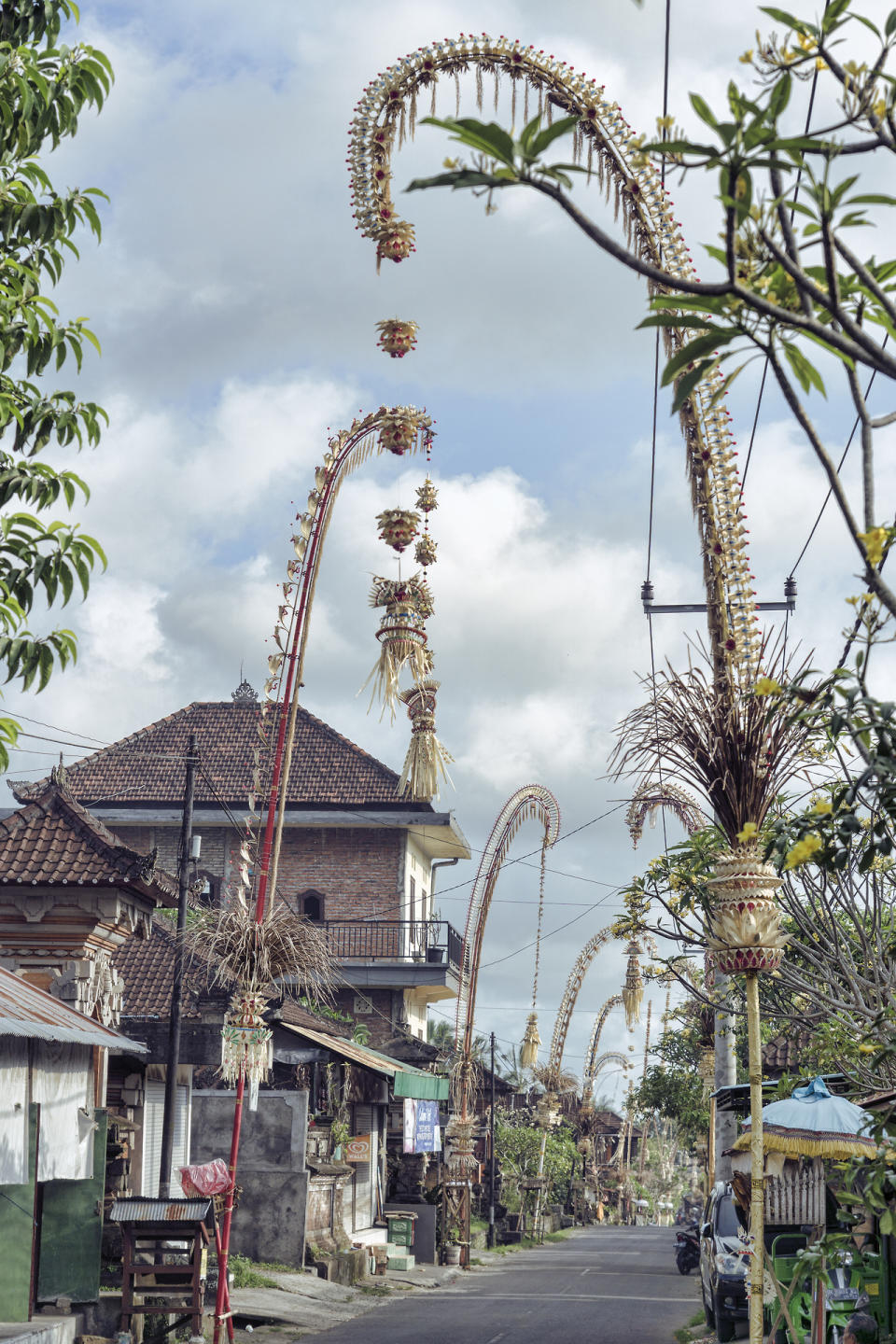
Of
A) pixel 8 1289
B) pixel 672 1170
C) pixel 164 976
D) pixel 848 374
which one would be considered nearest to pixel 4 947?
pixel 8 1289

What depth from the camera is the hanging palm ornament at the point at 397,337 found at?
1559 centimetres

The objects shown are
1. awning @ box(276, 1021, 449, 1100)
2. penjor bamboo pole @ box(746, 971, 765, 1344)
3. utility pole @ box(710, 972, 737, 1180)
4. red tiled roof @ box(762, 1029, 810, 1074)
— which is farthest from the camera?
awning @ box(276, 1021, 449, 1100)

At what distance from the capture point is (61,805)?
16656mm

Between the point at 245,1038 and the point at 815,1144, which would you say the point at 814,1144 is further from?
the point at 245,1038

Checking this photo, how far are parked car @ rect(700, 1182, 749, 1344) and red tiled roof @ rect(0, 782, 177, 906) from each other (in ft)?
26.3

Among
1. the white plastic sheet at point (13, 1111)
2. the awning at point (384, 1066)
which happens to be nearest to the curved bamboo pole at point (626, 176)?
the white plastic sheet at point (13, 1111)

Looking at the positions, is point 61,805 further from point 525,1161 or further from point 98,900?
point 525,1161

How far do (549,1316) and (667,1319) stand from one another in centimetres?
173

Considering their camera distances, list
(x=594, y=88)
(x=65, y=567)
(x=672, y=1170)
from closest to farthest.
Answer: (x=65, y=567), (x=594, y=88), (x=672, y=1170)

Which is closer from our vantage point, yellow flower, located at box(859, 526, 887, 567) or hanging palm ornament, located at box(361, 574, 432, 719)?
yellow flower, located at box(859, 526, 887, 567)

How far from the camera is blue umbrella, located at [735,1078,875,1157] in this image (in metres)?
11.8

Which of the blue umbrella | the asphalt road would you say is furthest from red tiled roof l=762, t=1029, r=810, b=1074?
the blue umbrella

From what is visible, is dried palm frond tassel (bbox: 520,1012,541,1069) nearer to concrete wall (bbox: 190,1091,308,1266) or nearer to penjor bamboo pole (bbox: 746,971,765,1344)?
concrete wall (bbox: 190,1091,308,1266)

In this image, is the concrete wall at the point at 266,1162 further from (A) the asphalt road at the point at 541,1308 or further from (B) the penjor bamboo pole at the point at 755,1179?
(B) the penjor bamboo pole at the point at 755,1179
